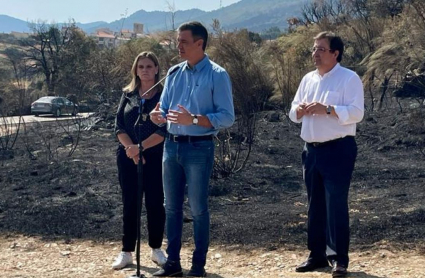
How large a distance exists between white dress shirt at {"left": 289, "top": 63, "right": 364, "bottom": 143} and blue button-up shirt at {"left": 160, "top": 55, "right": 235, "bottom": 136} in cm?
62

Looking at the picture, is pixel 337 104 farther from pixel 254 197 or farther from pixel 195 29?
pixel 254 197

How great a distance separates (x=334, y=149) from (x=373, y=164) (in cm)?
659

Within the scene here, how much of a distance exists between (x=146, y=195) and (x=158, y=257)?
530mm

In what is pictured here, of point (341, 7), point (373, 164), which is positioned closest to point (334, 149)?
point (373, 164)

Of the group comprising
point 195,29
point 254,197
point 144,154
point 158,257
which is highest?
point 195,29

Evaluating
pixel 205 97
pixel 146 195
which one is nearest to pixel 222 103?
pixel 205 97

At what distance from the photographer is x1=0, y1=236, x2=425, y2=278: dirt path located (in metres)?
5.43

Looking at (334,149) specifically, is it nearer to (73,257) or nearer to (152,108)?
(152,108)

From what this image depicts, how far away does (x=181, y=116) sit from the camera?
15.9 feet

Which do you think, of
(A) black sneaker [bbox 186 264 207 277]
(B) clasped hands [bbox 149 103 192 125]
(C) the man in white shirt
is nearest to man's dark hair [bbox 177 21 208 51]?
(B) clasped hands [bbox 149 103 192 125]

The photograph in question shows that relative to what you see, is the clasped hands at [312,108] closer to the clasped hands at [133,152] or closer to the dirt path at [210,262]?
the dirt path at [210,262]

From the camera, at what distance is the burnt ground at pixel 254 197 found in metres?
6.66

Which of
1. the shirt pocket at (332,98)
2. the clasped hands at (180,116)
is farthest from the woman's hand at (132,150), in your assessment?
the shirt pocket at (332,98)

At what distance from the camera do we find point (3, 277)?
5668mm
